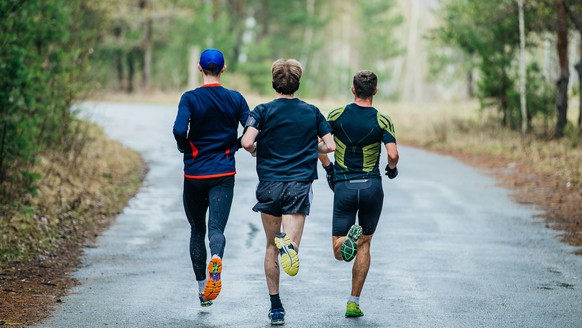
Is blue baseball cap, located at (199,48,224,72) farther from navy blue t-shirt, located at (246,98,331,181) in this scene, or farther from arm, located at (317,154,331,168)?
arm, located at (317,154,331,168)

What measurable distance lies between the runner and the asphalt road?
0.89 meters

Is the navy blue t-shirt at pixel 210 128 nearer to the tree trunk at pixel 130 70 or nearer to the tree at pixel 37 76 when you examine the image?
the tree at pixel 37 76

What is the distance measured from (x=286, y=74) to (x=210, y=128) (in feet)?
2.71

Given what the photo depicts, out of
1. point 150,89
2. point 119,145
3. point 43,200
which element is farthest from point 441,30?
point 150,89

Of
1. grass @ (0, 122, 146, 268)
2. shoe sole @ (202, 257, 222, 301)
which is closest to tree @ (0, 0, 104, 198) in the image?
grass @ (0, 122, 146, 268)

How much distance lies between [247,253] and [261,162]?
4.04m

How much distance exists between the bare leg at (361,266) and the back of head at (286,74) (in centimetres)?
138

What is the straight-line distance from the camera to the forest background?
1284 cm

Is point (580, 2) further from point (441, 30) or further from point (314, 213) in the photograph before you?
point (314, 213)

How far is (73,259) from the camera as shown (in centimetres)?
1095

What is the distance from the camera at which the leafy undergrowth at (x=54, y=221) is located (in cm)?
884

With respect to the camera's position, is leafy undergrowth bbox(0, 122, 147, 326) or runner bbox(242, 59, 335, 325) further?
leafy undergrowth bbox(0, 122, 147, 326)

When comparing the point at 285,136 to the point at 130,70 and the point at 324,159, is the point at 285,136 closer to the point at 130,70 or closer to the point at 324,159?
the point at 324,159

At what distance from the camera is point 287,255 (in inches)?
278
